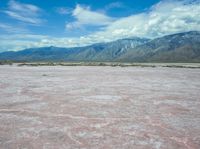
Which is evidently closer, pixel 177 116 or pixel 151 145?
pixel 151 145

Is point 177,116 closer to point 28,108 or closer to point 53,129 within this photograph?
point 53,129

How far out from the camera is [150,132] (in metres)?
8.41

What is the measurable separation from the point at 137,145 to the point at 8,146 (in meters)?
3.85

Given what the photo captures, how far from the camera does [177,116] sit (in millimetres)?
10688

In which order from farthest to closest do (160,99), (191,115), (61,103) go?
(160,99), (61,103), (191,115)

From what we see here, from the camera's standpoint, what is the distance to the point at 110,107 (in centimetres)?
1234

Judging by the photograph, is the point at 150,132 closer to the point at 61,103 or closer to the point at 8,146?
the point at 8,146

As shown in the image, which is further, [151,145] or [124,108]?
[124,108]

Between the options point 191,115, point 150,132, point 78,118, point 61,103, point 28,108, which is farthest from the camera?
point 61,103

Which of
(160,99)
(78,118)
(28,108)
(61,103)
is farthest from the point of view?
(160,99)

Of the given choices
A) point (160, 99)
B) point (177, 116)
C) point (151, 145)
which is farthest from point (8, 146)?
point (160, 99)

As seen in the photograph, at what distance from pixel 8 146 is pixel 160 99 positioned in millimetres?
10265

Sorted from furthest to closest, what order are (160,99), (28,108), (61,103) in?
(160,99) → (61,103) → (28,108)

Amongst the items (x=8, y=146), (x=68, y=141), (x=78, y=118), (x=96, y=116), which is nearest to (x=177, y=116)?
(x=96, y=116)
